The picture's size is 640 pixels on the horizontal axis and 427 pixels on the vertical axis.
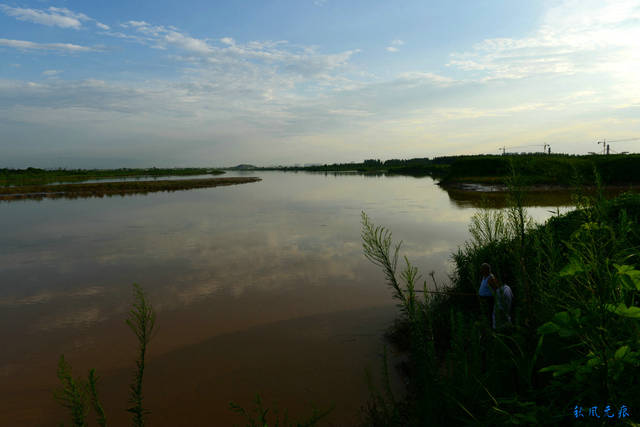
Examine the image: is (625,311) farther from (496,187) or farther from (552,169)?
(496,187)

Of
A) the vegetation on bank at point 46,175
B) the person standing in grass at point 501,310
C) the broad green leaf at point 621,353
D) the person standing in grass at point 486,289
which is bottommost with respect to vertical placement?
the person standing in grass at point 486,289

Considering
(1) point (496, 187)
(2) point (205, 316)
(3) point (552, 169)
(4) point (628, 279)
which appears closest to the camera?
(4) point (628, 279)

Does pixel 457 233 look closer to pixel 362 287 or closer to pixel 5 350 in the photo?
pixel 362 287

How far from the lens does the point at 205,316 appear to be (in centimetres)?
867

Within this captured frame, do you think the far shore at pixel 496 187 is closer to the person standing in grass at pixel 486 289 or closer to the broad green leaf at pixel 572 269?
the person standing in grass at pixel 486 289

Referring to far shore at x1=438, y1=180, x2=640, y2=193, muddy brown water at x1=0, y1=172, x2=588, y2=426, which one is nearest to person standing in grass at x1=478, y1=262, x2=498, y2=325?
muddy brown water at x1=0, y1=172, x2=588, y2=426

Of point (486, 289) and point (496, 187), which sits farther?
point (496, 187)

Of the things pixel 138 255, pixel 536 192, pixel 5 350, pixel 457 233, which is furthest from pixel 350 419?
pixel 536 192

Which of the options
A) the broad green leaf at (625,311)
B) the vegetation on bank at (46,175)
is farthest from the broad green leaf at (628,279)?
the vegetation on bank at (46,175)

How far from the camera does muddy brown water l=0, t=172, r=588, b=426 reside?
231 inches

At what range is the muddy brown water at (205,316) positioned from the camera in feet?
19.3

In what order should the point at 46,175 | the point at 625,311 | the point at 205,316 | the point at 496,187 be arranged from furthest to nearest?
the point at 46,175 → the point at 496,187 → the point at 205,316 → the point at 625,311

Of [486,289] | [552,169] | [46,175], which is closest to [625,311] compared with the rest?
[552,169]

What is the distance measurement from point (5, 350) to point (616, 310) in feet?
33.5
